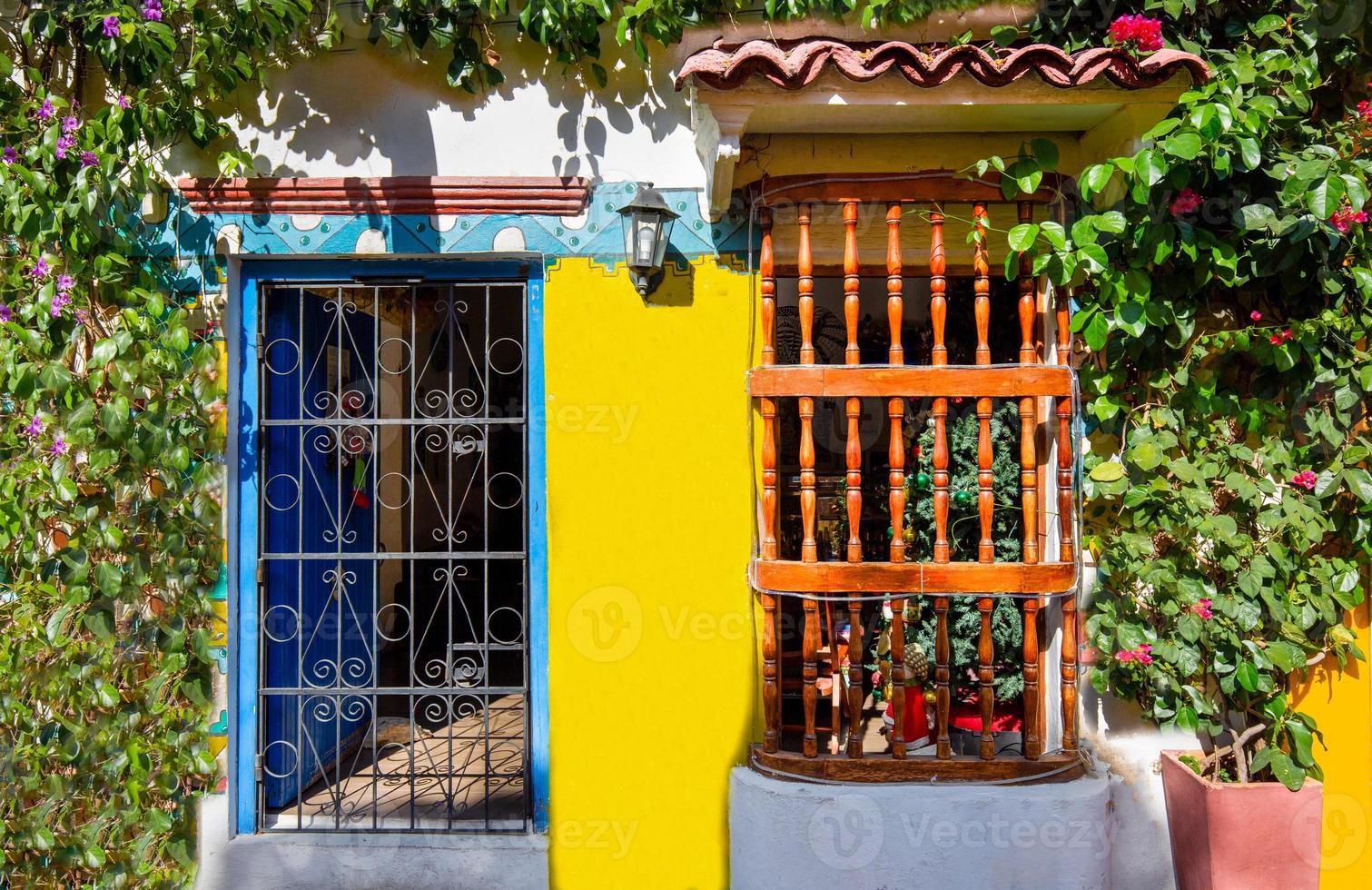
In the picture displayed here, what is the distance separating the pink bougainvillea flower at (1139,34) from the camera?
290cm

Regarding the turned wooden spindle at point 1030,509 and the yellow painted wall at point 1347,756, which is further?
the yellow painted wall at point 1347,756

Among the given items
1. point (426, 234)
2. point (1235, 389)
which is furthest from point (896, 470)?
point (426, 234)

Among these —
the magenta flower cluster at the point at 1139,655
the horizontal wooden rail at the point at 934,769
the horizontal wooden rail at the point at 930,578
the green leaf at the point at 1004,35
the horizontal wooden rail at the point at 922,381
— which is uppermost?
the green leaf at the point at 1004,35

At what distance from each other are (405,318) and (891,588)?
3.47 meters

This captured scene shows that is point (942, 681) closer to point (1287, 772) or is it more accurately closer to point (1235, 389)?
point (1287, 772)

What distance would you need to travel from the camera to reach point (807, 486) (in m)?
3.25

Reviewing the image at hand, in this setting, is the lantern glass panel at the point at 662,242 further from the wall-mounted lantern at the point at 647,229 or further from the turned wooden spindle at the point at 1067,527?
the turned wooden spindle at the point at 1067,527

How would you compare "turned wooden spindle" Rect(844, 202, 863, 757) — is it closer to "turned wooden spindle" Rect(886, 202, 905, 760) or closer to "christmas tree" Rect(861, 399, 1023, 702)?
"turned wooden spindle" Rect(886, 202, 905, 760)

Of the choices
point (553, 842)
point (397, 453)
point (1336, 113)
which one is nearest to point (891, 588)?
point (553, 842)

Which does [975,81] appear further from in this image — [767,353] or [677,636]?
[677,636]

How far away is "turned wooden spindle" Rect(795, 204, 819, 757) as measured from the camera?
126 inches

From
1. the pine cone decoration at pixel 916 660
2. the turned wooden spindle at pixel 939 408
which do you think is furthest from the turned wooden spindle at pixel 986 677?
the pine cone decoration at pixel 916 660

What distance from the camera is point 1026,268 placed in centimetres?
329

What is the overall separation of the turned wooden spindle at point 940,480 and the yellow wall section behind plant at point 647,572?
2.21 feet
